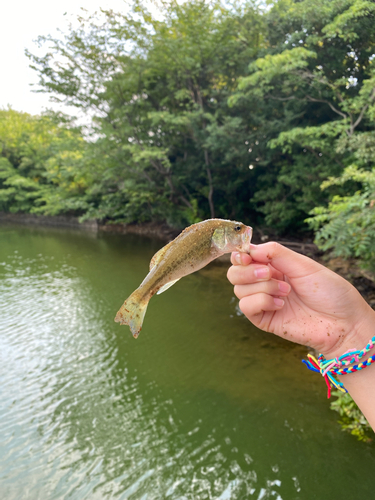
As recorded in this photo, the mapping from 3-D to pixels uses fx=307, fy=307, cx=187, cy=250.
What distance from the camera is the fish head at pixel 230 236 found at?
A: 62.9 inches

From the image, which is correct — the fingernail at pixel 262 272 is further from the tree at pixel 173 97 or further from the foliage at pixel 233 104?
the tree at pixel 173 97

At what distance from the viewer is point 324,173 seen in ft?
40.5

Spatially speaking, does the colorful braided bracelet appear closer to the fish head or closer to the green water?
the fish head

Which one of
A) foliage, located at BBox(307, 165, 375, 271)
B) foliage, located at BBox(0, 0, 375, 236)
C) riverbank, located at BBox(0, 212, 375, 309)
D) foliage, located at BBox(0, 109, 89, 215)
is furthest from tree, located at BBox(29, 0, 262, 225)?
foliage, located at BBox(0, 109, 89, 215)

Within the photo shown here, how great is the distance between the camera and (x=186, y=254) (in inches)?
64.4

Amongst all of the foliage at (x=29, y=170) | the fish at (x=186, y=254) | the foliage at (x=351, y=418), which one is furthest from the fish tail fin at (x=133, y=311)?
the foliage at (x=29, y=170)

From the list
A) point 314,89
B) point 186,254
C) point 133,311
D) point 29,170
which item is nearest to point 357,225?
point 186,254

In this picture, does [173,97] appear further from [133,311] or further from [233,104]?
[133,311]

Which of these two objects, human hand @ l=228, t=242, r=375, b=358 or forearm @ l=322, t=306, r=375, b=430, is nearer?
forearm @ l=322, t=306, r=375, b=430

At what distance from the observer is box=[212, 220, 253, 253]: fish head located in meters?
1.60

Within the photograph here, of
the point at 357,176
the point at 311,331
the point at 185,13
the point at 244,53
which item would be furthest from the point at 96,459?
the point at 185,13

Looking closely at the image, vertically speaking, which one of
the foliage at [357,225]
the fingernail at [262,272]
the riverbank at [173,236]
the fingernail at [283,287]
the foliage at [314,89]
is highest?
the foliage at [314,89]

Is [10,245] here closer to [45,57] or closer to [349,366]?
[45,57]

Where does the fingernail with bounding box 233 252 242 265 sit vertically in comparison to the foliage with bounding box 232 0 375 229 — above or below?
below
